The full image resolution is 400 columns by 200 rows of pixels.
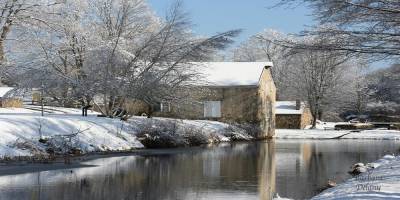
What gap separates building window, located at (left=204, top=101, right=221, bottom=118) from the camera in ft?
156

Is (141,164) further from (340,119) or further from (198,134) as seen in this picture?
(340,119)

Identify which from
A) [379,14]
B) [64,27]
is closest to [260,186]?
[379,14]

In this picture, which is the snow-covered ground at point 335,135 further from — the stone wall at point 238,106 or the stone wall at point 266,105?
the stone wall at point 238,106

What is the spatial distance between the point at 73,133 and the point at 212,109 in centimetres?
2224

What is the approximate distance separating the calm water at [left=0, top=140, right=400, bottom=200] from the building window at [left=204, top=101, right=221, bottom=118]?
21.1 metres

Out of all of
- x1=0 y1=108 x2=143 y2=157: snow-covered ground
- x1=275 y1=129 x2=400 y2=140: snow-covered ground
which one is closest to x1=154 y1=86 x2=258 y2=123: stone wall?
x1=275 y1=129 x2=400 y2=140: snow-covered ground

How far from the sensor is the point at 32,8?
3119 centimetres

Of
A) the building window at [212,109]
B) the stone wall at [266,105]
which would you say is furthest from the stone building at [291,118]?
the building window at [212,109]

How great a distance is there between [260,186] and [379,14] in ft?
20.0

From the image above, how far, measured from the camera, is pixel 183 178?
17719mm

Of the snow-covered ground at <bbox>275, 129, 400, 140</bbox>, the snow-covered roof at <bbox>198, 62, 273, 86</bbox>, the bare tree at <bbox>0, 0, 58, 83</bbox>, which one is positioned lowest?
the snow-covered ground at <bbox>275, 129, 400, 140</bbox>

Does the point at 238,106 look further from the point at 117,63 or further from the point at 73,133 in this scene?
the point at 73,133

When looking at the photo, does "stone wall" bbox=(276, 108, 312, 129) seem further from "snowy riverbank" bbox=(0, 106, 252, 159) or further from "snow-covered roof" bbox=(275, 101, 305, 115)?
"snowy riverbank" bbox=(0, 106, 252, 159)

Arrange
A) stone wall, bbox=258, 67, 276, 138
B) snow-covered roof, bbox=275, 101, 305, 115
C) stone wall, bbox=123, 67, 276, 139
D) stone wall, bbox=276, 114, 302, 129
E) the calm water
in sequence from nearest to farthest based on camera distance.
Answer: the calm water
stone wall, bbox=123, 67, 276, 139
stone wall, bbox=258, 67, 276, 138
stone wall, bbox=276, 114, 302, 129
snow-covered roof, bbox=275, 101, 305, 115
